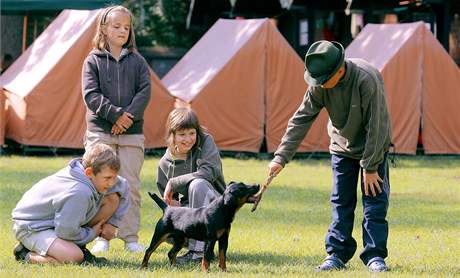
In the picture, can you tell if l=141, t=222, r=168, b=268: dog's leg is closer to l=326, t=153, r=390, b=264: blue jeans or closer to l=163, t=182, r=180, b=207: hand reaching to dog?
l=163, t=182, r=180, b=207: hand reaching to dog

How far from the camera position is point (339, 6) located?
997 inches

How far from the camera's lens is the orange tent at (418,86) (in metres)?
18.2

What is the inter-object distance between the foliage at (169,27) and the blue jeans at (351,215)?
24.7m

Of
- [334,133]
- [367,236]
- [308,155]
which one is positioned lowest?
[308,155]

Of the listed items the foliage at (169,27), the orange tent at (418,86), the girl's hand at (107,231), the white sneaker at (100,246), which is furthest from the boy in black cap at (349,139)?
the foliage at (169,27)

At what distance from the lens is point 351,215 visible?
717 cm

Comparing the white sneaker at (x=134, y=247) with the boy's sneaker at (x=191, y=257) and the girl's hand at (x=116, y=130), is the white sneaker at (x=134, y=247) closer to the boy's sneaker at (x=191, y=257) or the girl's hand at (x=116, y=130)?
the boy's sneaker at (x=191, y=257)

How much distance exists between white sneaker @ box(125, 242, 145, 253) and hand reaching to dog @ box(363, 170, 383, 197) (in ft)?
5.99

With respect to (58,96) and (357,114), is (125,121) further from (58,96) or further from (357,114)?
(58,96)

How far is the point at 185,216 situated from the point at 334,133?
115 centimetres

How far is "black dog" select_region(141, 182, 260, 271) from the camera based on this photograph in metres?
6.70

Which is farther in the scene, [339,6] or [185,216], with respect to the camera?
[339,6]

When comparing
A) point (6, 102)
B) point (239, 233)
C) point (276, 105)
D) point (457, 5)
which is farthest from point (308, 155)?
point (239, 233)

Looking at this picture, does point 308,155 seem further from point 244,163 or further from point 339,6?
point 339,6
